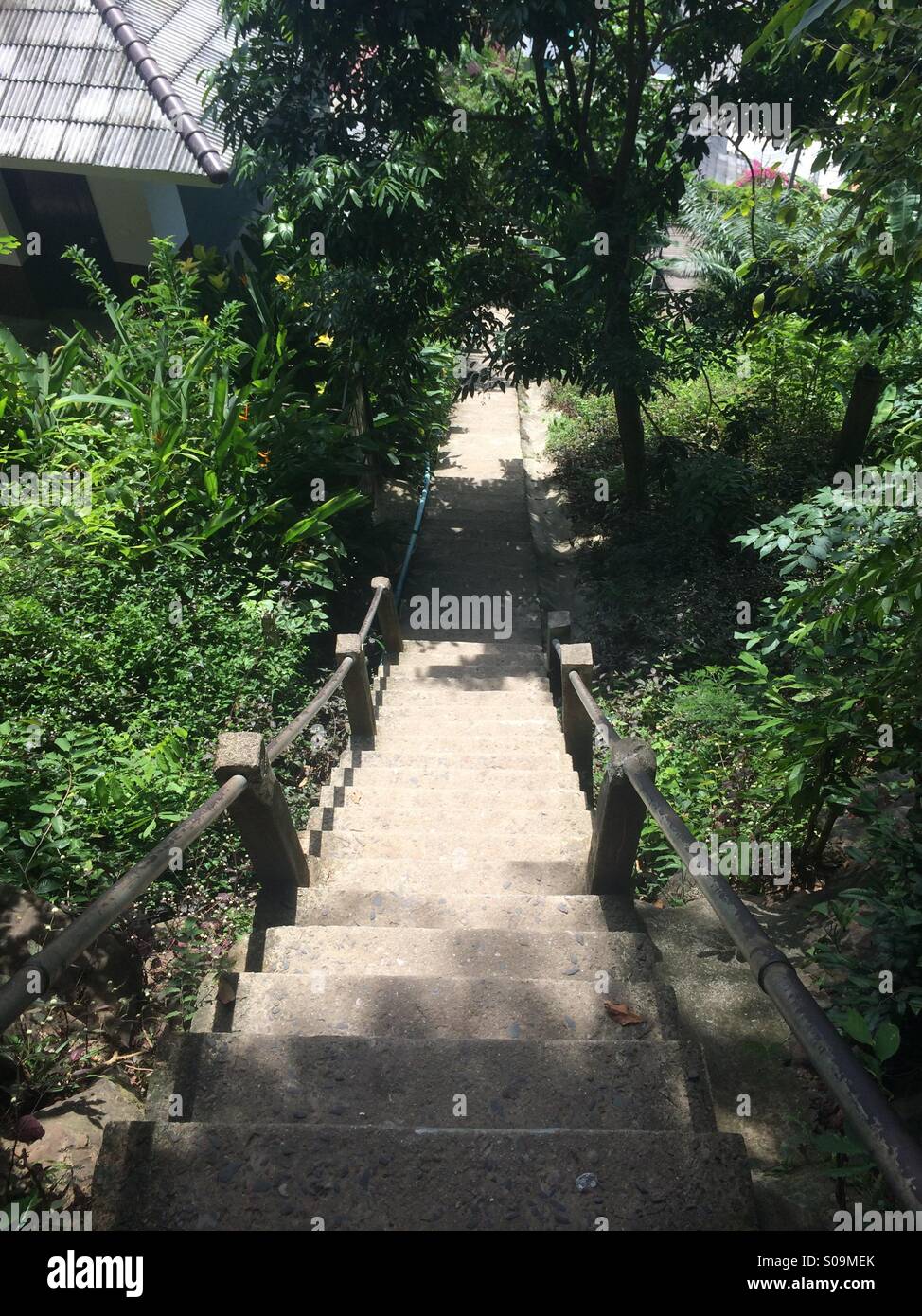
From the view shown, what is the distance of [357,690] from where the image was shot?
19.7 ft

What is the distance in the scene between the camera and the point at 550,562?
9.77 m

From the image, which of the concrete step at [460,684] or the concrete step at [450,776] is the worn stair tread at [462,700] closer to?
the concrete step at [460,684]

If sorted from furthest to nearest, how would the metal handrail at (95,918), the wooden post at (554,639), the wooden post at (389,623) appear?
the wooden post at (389,623)
the wooden post at (554,639)
the metal handrail at (95,918)

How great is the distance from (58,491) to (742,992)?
211 inches

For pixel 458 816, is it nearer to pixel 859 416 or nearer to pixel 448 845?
pixel 448 845

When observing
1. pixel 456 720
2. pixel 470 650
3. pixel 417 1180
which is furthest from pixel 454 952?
pixel 470 650

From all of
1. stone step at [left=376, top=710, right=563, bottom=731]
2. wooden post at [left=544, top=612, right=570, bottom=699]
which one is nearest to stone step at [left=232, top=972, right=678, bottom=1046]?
stone step at [left=376, top=710, right=563, bottom=731]

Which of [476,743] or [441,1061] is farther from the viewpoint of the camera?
[476,743]

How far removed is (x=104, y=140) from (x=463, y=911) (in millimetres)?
9268

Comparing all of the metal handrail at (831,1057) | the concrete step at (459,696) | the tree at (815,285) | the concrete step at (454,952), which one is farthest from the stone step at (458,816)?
the tree at (815,285)

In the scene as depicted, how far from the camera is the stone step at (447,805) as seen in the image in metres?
4.93

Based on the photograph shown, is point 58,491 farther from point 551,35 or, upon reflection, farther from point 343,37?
point 551,35

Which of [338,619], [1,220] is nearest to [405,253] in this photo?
[338,619]

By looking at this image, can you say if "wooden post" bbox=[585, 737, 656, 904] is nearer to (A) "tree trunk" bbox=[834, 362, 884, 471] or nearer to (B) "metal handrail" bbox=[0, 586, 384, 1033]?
(B) "metal handrail" bbox=[0, 586, 384, 1033]
